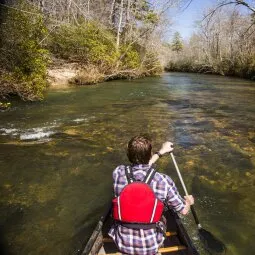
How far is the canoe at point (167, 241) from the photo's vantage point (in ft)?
11.6

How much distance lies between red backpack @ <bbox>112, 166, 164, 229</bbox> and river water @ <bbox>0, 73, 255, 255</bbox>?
1.89m

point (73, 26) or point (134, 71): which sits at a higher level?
point (73, 26)

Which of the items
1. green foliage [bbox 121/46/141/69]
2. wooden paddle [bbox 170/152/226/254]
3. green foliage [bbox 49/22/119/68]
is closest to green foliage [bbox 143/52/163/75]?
green foliage [bbox 121/46/141/69]

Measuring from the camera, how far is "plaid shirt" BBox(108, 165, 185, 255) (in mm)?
3117

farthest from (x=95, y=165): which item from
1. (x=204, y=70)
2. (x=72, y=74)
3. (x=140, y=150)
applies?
(x=204, y=70)

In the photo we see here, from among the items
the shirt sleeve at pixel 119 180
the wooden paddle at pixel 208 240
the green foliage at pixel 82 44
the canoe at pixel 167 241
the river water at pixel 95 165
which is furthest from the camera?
the green foliage at pixel 82 44

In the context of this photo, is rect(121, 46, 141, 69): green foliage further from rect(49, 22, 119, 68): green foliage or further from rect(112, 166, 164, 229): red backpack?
rect(112, 166, 164, 229): red backpack

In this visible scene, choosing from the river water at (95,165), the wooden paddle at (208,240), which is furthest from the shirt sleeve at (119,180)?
the river water at (95,165)

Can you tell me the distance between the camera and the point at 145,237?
3.11m

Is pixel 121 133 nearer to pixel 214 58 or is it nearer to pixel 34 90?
pixel 34 90

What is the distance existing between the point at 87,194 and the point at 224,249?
2.67 meters

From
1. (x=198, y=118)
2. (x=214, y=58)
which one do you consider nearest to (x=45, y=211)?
(x=198, y=118)

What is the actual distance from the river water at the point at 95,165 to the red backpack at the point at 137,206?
1.89 metres

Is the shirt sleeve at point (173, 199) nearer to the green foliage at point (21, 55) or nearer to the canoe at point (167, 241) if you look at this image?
the canoe at point (167, 241)
